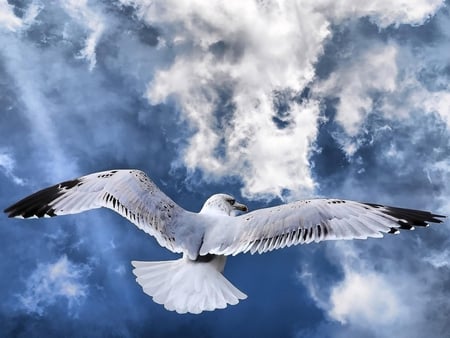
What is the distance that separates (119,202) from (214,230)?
1.79 ft

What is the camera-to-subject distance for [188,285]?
11.5 ft

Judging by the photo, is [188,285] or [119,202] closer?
[188,285]

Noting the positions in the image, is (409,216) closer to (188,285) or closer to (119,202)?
(188,285)

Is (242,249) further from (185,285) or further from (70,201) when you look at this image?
(70,201)

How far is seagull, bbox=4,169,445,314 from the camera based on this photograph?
3.46m

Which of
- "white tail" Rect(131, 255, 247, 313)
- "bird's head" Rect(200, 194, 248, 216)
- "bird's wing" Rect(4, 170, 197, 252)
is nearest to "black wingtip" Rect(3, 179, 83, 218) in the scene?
"bird's wing" Rect(4, 170, 197, 252)

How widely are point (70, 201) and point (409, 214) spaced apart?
178 centimetres

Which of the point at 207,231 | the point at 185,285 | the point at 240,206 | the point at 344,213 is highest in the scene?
the point at 240,206

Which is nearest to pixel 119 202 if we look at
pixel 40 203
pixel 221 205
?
pixel 40 203

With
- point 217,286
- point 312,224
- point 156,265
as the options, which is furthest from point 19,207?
point 312,224

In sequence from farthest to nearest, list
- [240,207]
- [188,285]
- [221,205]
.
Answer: [240,207], [221,205], [188,285]

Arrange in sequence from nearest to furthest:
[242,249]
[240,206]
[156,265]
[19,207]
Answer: [242,249], [156,265], [19,207], [240,206]

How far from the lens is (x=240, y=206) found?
4.41m

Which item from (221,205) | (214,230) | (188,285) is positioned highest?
(221,205)
